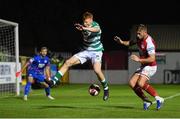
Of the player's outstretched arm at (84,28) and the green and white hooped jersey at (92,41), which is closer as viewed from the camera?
the player's outstretched arm at (84,28)

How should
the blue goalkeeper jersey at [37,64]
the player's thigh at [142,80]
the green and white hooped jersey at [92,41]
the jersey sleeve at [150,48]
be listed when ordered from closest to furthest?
1. the jersey sleeve at [150,48]
2. the player's thigh at [142,80]
3. the green and white hooped jersey at [92,41]
4. the blue goalkeeper jersey at [37,64]

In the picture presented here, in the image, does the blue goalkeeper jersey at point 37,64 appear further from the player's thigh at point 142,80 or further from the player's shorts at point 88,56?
the player's thigh at point 142,80

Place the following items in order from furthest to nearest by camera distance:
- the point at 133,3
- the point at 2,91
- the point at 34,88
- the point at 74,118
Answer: the point at 133,3, the point at 34,88, the point at 2,91, the point at 74,118

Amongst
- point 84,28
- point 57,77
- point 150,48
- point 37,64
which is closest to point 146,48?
point 150,48

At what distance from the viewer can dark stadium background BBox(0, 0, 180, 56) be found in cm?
4800

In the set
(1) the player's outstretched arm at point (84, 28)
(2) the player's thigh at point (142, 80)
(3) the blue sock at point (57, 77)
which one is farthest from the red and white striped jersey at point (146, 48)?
(3) the blue sock at point (57, 77)

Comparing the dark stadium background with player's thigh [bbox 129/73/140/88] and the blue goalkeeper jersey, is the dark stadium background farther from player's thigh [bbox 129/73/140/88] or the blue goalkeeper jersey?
player's thigh [bbox 129/73/140/88]

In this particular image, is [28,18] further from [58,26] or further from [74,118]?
[74,118]

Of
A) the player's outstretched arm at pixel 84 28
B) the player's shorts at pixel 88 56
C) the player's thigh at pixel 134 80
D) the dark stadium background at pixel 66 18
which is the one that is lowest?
Answer: the player's thigh at pixel 134 80

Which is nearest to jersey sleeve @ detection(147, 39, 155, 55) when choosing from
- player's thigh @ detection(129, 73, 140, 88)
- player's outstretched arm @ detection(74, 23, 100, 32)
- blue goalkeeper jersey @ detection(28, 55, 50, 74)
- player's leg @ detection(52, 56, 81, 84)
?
player's thigh @ detection(129, 73, 140, 88)

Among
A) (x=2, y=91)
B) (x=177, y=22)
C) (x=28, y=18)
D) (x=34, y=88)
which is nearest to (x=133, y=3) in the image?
(x=177, y=22)

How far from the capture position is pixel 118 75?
4209 centimetres

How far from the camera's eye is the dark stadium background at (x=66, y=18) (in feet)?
157

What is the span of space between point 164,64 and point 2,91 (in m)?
20.7
